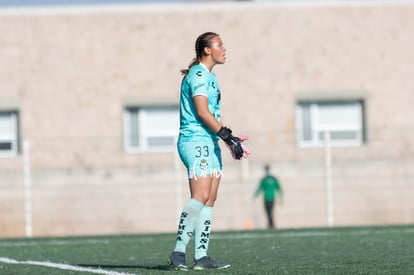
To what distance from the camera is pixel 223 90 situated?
32.6 meters

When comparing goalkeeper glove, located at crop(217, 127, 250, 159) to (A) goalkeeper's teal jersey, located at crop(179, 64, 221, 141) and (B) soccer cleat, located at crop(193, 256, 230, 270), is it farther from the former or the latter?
(B) soccer cleat, located at crop(193, 256, 230, 270)

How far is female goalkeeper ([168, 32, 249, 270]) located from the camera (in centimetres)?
1054

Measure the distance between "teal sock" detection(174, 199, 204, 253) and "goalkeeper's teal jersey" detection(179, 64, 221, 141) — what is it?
0.53 meters

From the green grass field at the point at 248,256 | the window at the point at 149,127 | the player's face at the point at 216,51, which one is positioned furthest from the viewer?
the window at the point at 149,127

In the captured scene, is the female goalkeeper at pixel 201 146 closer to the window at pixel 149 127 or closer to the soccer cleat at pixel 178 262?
the soccer cleat at pixel 178 262

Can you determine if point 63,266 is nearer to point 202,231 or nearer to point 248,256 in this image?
point 202,231

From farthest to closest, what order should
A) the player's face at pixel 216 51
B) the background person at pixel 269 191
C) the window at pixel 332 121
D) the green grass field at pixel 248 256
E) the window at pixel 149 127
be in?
the window at pixel 332 121 < the window at pixel 149 127 < the background person at pixel 269 191 < the player's face at pixel 216 51 < the green grass field at pixel 248 256

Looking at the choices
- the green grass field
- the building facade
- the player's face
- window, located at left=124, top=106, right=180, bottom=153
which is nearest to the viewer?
the green grass field

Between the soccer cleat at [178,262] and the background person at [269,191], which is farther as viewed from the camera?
the background person at [269,191]

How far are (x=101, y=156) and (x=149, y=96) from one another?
6.49 feet

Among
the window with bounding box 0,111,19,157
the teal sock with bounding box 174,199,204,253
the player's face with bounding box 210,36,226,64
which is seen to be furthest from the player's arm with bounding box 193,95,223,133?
the window with bounding box 0,111,19,157

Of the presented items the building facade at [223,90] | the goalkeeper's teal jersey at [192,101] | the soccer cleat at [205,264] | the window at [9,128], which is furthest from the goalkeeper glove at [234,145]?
the window at [9,128]

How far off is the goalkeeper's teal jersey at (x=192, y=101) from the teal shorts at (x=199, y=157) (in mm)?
55

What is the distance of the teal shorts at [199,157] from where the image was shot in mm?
10539
